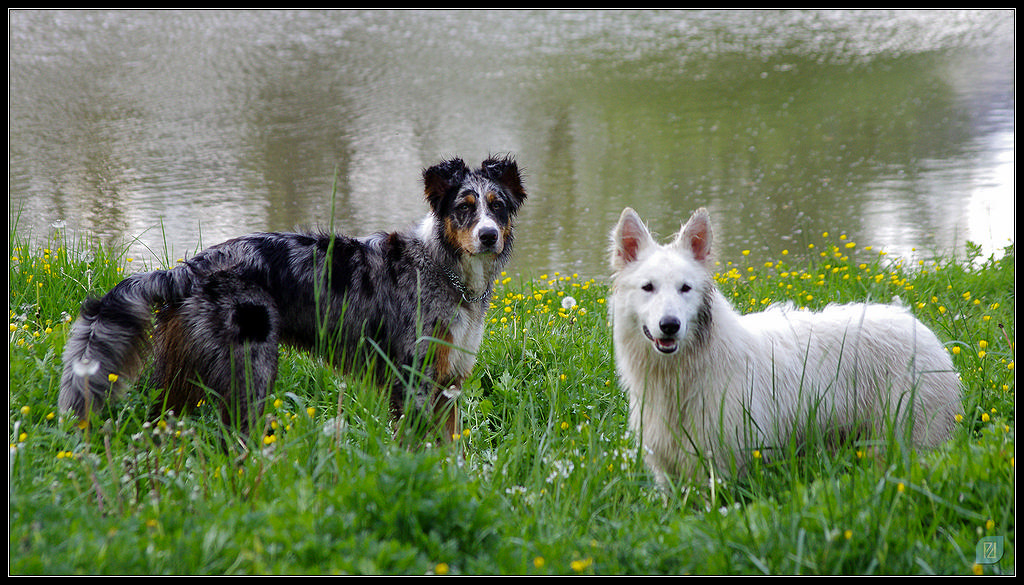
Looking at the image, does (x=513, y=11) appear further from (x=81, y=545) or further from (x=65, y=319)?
(x=81, y=545)

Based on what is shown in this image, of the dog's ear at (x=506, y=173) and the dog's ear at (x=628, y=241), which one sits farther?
the dog's ear at (x=506, y=173)

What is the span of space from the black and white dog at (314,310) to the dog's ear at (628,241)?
807mm

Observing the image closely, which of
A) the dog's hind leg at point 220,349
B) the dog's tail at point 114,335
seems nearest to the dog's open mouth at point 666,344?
the dog's hind leg at point 220,349

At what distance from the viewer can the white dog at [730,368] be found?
135 inches

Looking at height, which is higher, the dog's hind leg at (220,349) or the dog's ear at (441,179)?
the dog's ear at (441,179)

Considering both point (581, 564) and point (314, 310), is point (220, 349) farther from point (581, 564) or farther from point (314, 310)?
point (581, 564)

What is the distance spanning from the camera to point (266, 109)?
13711 mm

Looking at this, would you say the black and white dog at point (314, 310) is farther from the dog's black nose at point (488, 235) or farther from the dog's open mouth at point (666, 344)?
the dog's open mouth at point (666, 344)

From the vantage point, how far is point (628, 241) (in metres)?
3.74

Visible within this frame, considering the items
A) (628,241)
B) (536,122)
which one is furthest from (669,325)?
(536,122)

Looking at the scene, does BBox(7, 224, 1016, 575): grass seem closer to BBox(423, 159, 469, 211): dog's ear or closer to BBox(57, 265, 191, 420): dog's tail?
BBox(57, 265, 191, 420): dog's tail

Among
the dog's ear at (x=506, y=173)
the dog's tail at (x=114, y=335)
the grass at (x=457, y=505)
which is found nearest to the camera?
the grass at (x=457, y=505)

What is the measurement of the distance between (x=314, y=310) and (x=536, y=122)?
31.6ft

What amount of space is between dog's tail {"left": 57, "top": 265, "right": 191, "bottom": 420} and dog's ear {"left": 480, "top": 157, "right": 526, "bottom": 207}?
1806mm
